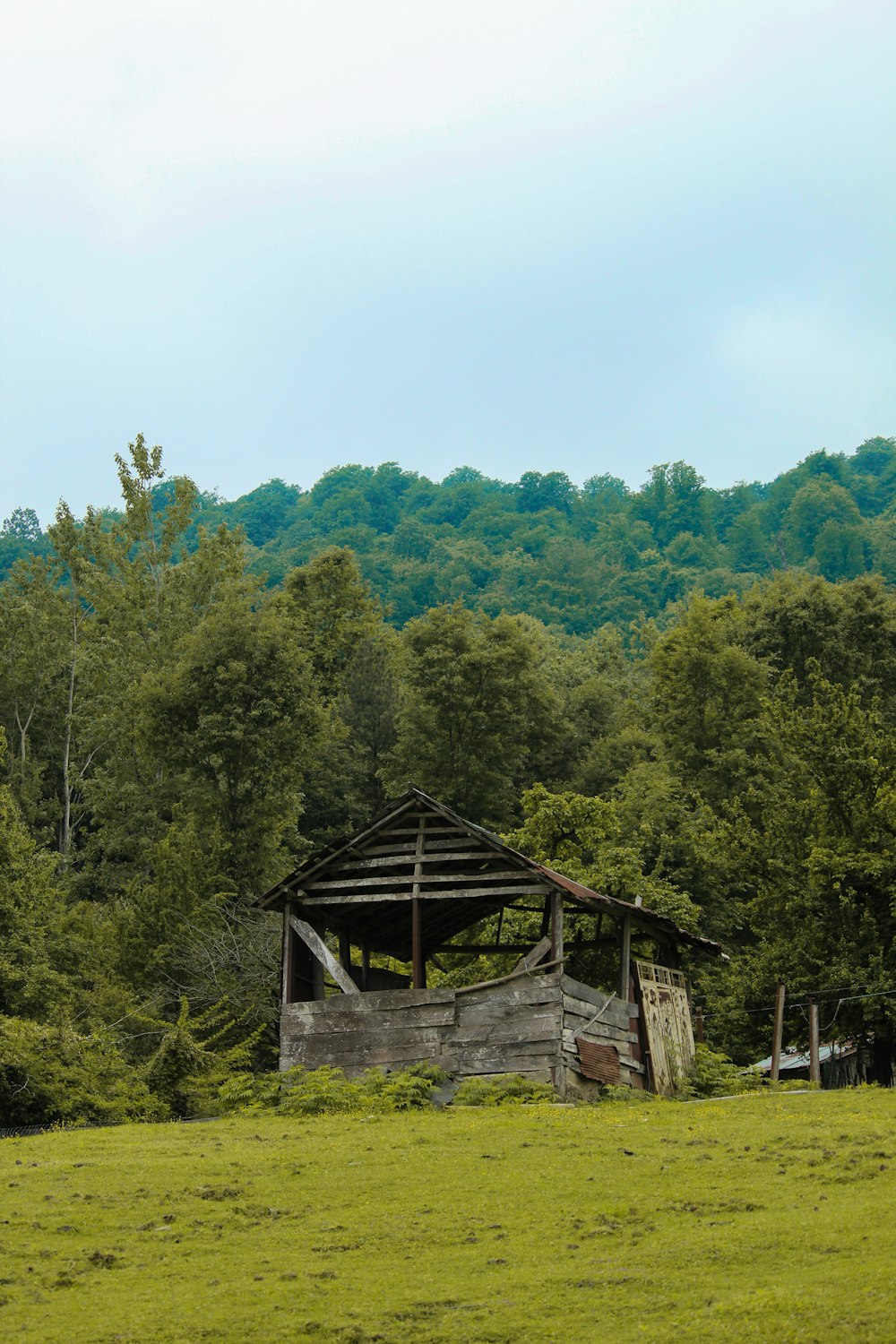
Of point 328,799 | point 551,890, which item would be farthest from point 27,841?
point 328,799

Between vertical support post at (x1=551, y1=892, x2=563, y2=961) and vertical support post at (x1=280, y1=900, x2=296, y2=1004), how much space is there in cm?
513

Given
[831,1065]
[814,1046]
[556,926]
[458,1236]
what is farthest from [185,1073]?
[831,1065]

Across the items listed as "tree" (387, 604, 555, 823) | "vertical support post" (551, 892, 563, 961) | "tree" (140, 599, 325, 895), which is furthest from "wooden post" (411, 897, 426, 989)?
"tree" (387, 604, 555, 823)

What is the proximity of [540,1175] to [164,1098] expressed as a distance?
13.7 meters

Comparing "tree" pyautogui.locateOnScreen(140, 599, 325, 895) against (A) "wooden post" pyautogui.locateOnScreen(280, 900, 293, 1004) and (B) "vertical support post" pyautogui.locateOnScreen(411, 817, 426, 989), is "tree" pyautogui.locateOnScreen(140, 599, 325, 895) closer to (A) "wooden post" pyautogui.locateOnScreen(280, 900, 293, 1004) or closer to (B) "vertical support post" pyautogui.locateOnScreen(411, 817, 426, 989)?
(A) "wooden post" pyautogui.locateOnScreen(280, 900, 293, 1004)

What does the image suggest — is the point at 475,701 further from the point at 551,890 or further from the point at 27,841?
the point at 551,890

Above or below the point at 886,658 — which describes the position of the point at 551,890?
below

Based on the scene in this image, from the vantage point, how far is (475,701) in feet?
194

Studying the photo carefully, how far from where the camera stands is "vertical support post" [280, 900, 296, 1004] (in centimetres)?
2684

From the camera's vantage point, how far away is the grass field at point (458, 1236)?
34.1 ft

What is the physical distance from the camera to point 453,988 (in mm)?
25938

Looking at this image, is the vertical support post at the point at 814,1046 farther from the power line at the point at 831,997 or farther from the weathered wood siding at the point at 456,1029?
the weathered wood siding at the point at 456,1029

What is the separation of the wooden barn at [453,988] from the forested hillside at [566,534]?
63.6 meters

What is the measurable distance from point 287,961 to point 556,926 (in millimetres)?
5374
